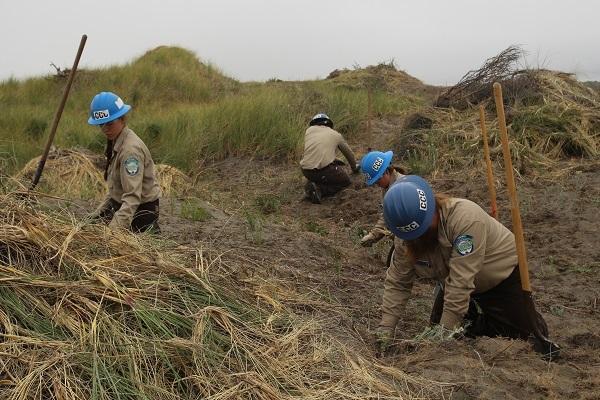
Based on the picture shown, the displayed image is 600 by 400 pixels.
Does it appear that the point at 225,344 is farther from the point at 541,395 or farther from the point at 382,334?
the point at 541,395

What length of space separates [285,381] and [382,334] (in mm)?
1098

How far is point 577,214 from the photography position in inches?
278

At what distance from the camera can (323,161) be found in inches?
345

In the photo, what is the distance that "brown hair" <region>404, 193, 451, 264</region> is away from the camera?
369 cm

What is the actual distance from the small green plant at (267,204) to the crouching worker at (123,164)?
3.86 metres

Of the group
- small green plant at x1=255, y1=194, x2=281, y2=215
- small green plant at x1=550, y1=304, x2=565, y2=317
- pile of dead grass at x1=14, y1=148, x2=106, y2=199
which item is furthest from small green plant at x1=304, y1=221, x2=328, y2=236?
small green plant at x1=550, y1=304, x2=565, y2=317

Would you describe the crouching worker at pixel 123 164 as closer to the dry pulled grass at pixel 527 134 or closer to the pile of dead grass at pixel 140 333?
the pile of dead grass at pixel 140 333

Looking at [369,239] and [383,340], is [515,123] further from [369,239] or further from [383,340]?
[383,340]

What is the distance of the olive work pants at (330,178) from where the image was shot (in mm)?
8875

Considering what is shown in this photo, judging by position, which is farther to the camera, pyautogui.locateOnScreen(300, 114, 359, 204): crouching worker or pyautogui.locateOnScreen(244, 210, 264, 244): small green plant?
pyautogui.locateOnScreen(300, 114, 359, 204): crouching worker

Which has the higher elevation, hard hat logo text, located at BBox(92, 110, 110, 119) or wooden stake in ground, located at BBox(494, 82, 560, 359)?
hard hat logo text, located at BBox(92, 110, 110, 119)

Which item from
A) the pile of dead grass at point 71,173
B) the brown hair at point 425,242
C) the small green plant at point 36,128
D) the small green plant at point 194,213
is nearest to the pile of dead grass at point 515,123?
the small green plant at point 194,213

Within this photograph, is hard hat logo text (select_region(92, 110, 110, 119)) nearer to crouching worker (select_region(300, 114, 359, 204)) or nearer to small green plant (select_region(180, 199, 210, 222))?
small green plant (select_region(180, 199, 210, 222))

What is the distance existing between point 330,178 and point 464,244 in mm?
5349
